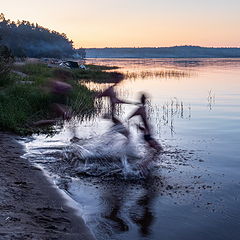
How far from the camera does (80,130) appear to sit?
15.0 metres

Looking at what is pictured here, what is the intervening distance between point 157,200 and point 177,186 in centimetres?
103

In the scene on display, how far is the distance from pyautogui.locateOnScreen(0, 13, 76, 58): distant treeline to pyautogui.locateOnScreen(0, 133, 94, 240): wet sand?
4587 inches

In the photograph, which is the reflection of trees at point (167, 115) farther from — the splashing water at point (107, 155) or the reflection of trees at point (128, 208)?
the reflection of trees at point (128, 208)

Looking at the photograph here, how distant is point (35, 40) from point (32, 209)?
504ft

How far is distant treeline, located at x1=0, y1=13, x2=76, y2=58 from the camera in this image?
131750 mm

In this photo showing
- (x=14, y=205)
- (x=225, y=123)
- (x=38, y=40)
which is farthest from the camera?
(x=38, y=40)

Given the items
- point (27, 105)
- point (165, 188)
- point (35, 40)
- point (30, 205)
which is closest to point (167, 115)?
point (27, 105)

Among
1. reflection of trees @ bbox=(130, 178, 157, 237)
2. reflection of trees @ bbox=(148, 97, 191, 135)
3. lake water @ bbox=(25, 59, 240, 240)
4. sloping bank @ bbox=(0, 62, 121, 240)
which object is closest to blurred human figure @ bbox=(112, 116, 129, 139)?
lake water @ bbox=(25, 59, 240, 240)

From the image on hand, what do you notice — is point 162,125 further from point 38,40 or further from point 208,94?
point 38,40

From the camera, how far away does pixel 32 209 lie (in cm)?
596

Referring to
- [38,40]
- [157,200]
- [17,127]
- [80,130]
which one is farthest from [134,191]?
[38,40]

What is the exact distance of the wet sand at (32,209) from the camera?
16.6 ft

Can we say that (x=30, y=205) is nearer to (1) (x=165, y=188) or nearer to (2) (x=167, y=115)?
(1) (x=165, y=188)

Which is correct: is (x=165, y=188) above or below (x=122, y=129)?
below
